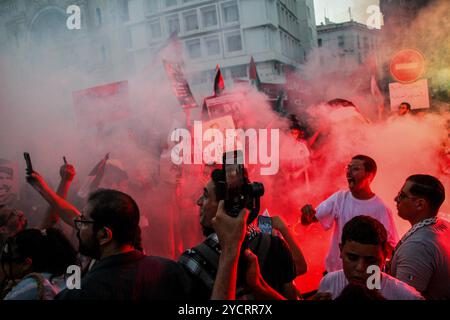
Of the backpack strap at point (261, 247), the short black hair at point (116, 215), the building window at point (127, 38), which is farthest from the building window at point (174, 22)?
the backpack strap at point (261, 247)

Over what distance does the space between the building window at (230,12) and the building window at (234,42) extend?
0.16 meters

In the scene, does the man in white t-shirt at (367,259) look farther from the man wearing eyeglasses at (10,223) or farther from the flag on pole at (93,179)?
the flag on pole at (93,179)

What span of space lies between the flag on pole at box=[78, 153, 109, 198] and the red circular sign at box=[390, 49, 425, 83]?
331cm

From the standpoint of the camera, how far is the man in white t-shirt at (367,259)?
222 cm

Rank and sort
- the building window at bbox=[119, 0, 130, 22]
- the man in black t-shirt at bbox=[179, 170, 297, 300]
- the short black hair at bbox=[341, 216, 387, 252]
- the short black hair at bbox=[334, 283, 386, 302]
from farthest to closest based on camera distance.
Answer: the building window at bbox=[119, 0, 130, 22], the short black hair at bbox=[341, 216, 387, 252], the man in black t-shirt at bbox=[179, 170, 297, 300], the short black hair at bbox=[334, 283, 386, 302]

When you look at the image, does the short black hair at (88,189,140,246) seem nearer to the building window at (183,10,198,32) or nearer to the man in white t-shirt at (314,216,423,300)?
the man in white t-shirt at (314,216,423,300)

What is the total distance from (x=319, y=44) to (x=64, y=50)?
117 inches

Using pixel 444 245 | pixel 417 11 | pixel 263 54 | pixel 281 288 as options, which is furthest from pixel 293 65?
pixel 281 288

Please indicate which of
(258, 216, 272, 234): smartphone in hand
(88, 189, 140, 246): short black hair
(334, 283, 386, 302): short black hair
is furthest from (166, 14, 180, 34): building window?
(334, 283, 386, 302): short black hair

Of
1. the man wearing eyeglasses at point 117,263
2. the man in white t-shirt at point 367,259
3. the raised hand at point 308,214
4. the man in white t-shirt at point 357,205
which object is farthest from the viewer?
the raised hand at point 308,214

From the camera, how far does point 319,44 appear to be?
463 cm

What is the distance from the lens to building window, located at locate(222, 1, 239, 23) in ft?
15.1

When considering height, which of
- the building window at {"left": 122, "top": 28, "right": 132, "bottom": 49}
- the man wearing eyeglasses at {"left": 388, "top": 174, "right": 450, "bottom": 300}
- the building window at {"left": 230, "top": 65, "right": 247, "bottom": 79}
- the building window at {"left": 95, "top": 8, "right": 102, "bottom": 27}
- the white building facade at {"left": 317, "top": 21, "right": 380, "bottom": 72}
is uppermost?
the building window at {"left": 95, "top": 8, "right": 102, "bottom": 27}

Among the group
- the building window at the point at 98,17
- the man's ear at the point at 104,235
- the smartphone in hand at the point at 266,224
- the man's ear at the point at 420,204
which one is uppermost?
the building window at the point at 98,17
